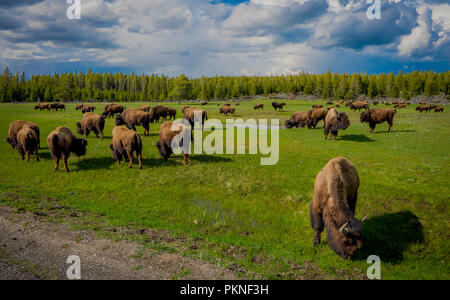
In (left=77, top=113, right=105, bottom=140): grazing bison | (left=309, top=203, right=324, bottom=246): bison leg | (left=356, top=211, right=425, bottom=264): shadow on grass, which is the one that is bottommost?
(left=356, top=211, right=425, bottom=264): shadow on grass

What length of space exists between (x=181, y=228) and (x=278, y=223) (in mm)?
3514

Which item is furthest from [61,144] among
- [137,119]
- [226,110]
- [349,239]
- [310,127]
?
[226,110]

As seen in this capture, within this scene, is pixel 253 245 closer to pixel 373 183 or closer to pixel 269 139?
pixel 373 183

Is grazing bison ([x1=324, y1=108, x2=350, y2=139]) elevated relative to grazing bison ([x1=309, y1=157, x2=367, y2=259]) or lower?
elevated

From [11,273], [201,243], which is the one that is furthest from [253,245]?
[11,273]

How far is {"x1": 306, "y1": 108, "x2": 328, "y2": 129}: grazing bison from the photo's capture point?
2936 centimetres

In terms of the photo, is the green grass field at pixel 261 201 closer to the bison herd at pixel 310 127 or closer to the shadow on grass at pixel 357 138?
the bison herd at pixel 310 127

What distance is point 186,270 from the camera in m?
5.91

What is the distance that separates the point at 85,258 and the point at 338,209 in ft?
22.0

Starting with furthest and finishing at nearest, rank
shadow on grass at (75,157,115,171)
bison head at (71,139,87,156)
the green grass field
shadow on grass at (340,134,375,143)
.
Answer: shadow on grass at (340,134,375,143)
bison head at (71,139,87,156)
shadow on grass at (75,157,115,171)
the green grass field

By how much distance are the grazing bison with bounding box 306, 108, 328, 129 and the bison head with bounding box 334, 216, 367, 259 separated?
25.7m

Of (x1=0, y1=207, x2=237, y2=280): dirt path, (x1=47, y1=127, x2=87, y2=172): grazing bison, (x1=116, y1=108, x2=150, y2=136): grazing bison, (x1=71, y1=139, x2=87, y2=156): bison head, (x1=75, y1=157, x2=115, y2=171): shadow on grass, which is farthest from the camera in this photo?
(x1=116, y1=108, x2=150, y2=136): grazing bison

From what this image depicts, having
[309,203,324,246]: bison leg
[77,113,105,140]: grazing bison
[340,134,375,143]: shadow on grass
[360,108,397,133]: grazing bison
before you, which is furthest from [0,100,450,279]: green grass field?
[360,108,397,133]: grazing bison

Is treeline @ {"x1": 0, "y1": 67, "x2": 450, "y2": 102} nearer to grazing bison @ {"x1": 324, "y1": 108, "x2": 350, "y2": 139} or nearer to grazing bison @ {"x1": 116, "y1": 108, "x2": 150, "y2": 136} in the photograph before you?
grazing bison @ {"x1": 116, "y1": 108, "x2": 150, "y2": 136}
